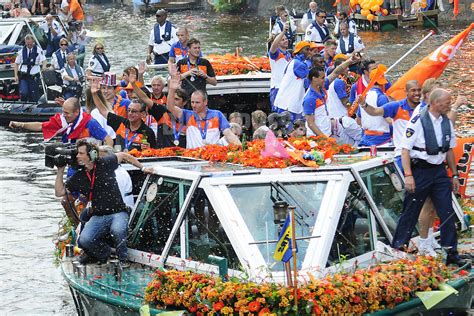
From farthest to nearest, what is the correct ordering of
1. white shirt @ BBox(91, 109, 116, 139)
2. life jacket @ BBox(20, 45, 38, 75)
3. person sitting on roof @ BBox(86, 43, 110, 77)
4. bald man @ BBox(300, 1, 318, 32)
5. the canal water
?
1. bald man @ BBox(300, 1, 318, 32)
2. life jacket @ BBox(20, 45, 38, 75)
3. person sitting on roof @ BBox(86, 43, 110, 77)
4. the canal water
5. white shirt @ BBox(91, 109, 116, 139)

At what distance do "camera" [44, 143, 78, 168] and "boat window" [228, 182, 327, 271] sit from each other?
1.61 meters

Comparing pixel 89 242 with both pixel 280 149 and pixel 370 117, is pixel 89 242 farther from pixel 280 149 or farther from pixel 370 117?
pixel 370 117

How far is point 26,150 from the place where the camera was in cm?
2492

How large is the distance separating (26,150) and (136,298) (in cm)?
1414

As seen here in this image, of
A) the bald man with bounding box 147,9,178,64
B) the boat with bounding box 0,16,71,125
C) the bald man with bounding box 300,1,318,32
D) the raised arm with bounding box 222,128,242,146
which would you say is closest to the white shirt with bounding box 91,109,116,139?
the raised arm with bounding box 222,128,242,146

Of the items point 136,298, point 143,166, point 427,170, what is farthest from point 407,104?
point 136,298

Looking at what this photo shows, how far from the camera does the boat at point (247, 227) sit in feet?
36.3

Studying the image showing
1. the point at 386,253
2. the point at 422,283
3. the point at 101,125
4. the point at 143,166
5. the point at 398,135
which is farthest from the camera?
the point at 101,125

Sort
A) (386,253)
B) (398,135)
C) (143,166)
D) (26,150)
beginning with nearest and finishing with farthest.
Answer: (386,253), (143,166), (398,135), (26,150)

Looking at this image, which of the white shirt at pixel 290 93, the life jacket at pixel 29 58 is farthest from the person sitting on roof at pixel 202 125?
the life jacket at pixel 29 58

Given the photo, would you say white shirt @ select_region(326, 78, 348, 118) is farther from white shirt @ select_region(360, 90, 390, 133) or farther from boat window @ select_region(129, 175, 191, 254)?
boat window @ select_region(129, 175, 191, 254)

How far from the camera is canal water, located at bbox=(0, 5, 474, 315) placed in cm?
1545

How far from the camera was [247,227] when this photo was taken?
36.9 ft

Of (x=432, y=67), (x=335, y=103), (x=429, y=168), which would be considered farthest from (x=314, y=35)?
(x=429, y=168)
